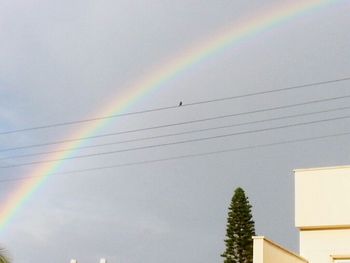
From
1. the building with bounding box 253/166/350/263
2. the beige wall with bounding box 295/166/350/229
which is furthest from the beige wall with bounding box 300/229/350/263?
the beige wall with bounding box 295/166/350/229

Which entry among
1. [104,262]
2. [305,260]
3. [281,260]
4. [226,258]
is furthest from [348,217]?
[226,258]

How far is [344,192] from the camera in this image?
50.5 feet

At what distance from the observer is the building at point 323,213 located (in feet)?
49.3

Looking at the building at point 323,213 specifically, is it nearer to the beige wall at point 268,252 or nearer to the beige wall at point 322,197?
the beige wall at point 322,197

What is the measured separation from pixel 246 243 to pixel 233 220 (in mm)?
1726

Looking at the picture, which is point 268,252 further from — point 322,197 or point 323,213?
point 322,197

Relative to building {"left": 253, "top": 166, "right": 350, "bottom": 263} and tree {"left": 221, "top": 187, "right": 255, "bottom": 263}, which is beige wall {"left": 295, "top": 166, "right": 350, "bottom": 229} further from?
tree {"left": 221, "top": 187, "right": 255, "bottom": 263}

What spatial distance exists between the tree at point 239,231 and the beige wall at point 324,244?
2456cm

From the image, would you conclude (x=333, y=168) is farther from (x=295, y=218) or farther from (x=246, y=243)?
(x=246, y=243)

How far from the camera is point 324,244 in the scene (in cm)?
1521

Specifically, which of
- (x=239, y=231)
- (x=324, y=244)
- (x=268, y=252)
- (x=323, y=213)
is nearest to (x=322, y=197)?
(x=323, y=213)

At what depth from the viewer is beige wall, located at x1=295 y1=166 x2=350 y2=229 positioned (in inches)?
602

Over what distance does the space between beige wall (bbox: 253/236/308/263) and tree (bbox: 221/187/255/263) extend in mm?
26753

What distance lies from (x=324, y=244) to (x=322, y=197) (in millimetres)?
1197
